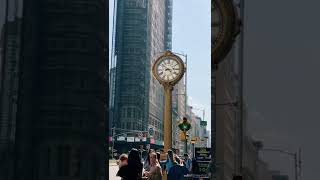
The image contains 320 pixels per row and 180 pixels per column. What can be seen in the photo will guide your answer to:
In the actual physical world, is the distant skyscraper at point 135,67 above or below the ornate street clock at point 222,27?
above

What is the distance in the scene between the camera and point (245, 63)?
286 cm

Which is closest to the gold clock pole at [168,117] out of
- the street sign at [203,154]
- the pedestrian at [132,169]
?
the street sign at [203,154]

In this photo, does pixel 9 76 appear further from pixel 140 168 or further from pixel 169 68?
pixel 169 68

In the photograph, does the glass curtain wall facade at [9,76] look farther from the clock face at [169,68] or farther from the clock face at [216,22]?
the clock face at [169,68]

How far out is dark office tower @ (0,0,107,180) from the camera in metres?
3.22

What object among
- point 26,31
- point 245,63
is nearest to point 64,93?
point 26,31

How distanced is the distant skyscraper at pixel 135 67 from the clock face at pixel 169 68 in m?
91.2

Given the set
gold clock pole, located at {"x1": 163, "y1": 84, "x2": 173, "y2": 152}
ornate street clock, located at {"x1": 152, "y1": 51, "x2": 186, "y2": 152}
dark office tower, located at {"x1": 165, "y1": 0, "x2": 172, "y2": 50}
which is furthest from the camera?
dark office tower, located at {"x1": 165, "y1": 0, "x2": 172, "y2": 50}

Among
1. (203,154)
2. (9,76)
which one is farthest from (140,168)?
(203,154)

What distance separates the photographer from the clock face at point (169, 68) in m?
22.8

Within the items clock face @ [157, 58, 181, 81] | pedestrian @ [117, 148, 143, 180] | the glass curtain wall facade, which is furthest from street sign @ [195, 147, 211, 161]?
the glass curtain wall facade

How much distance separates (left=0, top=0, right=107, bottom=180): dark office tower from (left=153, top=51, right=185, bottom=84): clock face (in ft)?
63.6

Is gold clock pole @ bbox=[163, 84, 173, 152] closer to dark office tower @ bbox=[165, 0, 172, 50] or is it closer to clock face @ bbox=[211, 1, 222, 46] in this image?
clock face @ bbox=[211, 1, 222, 46]

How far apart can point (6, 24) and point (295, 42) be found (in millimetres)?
1934
